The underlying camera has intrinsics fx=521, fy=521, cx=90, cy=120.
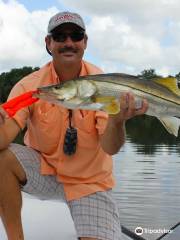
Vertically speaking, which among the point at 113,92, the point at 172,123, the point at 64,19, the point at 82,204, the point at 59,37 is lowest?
the point at 82,204

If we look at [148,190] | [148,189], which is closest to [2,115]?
[148,190]

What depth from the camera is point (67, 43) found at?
464 centimetres

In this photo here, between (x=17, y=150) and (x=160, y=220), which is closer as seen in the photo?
(x=17, y=150)

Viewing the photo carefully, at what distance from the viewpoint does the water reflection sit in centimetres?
1095

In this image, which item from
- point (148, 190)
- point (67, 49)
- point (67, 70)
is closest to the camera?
point (67, 49)

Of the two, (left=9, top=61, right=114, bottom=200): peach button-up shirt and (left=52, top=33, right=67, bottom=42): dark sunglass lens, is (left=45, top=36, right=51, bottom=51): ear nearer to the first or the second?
(left=52, top=33, right=67, bottom=42): dark sunglass lens

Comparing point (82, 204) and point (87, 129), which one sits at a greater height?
point (87, 129)

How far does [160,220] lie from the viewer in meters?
11.0

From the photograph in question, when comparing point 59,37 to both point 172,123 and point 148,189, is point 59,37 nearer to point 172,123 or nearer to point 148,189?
point 172,123

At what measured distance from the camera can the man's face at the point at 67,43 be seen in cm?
464

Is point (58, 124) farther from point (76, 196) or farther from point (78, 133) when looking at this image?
point (76, 196)

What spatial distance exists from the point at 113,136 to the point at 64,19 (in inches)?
46.6

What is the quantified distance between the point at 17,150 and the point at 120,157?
18129 millimetres

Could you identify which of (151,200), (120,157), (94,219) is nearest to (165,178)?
(151,200)
